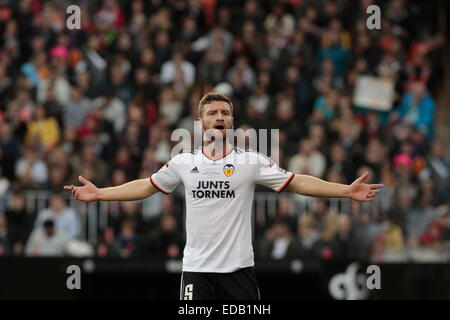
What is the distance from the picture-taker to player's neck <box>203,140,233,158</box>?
7.62 metres

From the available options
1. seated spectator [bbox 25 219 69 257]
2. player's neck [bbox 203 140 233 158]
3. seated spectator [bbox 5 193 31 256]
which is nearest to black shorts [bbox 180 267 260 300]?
player's neck [bbox 203 140 233 158]

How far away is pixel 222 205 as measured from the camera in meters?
7.45

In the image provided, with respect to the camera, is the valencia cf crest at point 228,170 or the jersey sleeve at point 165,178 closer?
the valencia cf crest at point 228,170

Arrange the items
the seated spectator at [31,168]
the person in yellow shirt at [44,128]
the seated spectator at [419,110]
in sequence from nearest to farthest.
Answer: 1. the seated spectator at [31,168]
2. the person in yellow shirt at [44,128]
3. the seated spectator at [419,110]

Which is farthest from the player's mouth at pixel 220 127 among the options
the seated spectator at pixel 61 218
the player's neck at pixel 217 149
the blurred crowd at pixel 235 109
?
the seated spectator at pixel 61 218

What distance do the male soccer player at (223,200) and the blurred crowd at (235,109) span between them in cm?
585

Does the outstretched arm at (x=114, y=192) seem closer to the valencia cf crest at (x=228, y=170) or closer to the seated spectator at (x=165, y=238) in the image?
the valencia cf crest at (x=228, y=170)

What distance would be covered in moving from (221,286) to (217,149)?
1.10 meters

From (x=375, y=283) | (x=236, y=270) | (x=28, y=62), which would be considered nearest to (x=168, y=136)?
(x=28, y=62)

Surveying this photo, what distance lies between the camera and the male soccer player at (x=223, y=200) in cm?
742

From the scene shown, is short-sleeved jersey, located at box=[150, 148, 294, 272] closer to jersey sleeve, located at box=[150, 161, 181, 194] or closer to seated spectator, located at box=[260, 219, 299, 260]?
jersey sleeve, located at box=[150, 161, 181, 194]

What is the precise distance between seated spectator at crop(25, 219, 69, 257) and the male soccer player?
679cm

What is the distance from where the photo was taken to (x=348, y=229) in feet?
46.5

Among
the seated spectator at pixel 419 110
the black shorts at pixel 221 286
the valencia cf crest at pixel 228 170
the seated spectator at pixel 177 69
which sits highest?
the seated spectator at pixel 177 69
